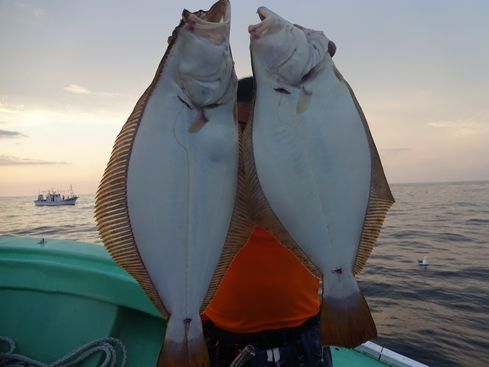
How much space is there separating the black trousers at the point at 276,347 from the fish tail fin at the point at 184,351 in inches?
17.6

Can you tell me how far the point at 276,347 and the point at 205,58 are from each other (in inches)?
50.5

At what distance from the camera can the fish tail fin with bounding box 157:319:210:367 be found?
1328 millimetres

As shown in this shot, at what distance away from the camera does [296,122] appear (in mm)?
1514

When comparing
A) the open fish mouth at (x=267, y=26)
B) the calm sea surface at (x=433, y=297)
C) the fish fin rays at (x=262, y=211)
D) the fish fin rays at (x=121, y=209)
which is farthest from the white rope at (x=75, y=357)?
the calm sea surface at (x=433, y=297)

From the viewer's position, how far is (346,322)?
4.57 ft

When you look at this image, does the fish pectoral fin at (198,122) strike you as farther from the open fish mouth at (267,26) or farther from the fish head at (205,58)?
the open fish mouth at (267,26)

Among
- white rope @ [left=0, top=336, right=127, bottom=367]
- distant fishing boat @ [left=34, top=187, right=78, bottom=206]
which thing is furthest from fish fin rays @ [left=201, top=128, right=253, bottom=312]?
distant fishing boat @ [left=34, top=187, right=78, bottom=206]

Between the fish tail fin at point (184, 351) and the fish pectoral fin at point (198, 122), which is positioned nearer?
the fish tail fin at point (184, 351)

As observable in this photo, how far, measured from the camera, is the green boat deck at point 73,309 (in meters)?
2.77

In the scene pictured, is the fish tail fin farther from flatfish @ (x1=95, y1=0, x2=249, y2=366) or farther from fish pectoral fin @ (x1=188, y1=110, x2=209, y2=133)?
fish pectoral fin @ (x1=188, y1=110, x2=209, y2=133)

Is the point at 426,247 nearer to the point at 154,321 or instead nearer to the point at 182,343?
the point at 154,321

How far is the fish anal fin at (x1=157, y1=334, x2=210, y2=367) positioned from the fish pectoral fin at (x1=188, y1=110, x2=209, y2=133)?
75 cm

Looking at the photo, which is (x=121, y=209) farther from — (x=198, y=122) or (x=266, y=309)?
(x=266, y=309)

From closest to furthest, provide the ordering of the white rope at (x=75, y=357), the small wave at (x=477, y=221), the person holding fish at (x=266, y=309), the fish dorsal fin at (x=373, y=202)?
the fish dorsal fin at (x=373, y=202)
the person holding fish at (x=266, y=309)
the white rope at (x=75, y=357)
the small wave at (x=477, y=221)
